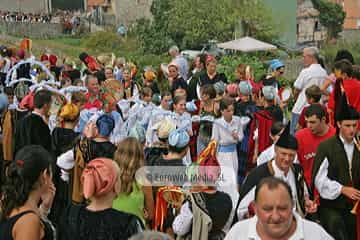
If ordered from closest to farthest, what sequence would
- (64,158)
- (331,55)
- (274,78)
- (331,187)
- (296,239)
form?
(296,239) < (331,187) < (64,158) < (274,78) < (331,55)

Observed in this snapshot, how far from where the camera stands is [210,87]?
34.0 ft

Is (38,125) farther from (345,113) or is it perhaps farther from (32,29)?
(32,29)

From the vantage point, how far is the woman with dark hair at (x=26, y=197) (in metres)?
4.65

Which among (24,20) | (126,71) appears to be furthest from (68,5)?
(126,71)

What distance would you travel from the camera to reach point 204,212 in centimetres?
573

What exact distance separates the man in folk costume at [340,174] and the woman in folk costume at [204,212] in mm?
1347

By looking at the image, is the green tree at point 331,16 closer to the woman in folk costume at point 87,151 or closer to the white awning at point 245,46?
the white awning at point 245,46

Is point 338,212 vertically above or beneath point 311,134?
beneath

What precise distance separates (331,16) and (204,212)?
5221 cm

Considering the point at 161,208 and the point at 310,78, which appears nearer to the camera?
the point at 161,208

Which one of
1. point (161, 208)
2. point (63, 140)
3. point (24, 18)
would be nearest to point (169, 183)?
point (161, 208)

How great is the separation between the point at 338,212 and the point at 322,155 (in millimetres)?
564

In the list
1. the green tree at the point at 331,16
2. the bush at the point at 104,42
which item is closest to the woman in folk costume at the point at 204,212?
the bush at the point at 104,42

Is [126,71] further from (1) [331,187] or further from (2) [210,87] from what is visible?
(1) [331,187]
